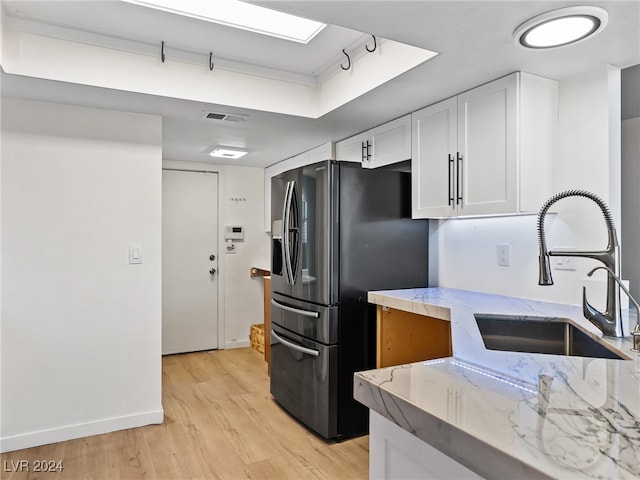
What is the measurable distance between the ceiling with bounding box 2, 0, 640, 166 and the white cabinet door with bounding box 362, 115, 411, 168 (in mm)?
81

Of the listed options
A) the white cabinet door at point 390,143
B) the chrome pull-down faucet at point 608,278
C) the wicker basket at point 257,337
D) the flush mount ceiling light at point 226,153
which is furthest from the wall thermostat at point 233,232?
the chrome pull-down faucet at point 608,278

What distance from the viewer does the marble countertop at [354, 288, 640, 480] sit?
0.60 metres

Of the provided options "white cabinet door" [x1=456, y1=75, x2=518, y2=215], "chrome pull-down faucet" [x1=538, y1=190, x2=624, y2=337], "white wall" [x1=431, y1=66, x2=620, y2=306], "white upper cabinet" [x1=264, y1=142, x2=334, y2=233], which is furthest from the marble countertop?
"white upper cabinet" [x1=264, y1=142, x2=334, y2=233]

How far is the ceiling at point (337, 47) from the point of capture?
154cm

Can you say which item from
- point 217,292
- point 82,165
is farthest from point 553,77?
point 217,292

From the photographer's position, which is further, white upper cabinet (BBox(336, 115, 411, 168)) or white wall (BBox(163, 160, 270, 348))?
white wall (BBox(163, 160, 270, 348))

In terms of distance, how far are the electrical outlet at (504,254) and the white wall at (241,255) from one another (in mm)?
2785

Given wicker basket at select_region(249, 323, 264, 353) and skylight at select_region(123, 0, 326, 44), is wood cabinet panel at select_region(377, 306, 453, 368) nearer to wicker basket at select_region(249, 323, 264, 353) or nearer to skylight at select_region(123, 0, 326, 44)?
skylight at select_region(123, 0, 326, 44)

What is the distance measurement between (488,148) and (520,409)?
1.75 metres

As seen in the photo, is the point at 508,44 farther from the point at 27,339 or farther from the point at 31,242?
the point at 27,339

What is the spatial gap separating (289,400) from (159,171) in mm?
1796

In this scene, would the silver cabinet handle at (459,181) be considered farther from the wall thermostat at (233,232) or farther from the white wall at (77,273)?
the wall thermostat at (233,232)

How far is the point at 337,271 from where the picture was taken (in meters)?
2.57

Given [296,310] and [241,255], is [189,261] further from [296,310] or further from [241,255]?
[296,310]
